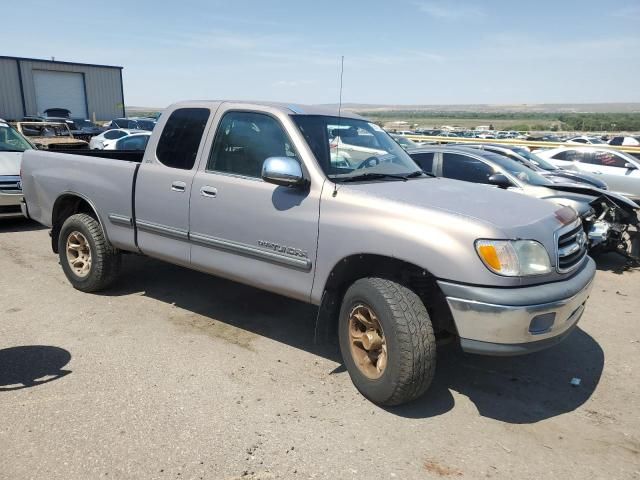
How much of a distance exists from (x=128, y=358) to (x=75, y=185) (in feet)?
7.31

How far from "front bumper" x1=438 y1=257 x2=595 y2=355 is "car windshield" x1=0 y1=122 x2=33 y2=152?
29.5 feet

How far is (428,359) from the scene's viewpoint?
334cm

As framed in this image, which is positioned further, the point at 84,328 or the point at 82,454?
the point at 84,328

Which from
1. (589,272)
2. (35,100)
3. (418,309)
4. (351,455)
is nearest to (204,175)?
(418,309)

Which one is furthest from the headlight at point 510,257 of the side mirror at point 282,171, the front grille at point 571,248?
the side mirror at point 282,171

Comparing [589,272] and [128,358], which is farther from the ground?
[589,272]

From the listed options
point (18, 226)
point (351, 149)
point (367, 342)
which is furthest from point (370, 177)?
point (18, 226)

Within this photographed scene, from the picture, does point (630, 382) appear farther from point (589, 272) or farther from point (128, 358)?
point (128, 358)

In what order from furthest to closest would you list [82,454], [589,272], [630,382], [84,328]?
[84,328], [630,382], [589,272], [82,454]

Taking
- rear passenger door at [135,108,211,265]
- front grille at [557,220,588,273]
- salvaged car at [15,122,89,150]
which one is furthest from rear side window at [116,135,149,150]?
front grille at [557,220,588,273]

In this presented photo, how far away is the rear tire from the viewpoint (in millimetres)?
5402

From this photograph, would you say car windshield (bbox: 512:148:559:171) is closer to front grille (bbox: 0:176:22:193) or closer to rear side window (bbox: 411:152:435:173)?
rear side window (bbox: 411:152:435:173)

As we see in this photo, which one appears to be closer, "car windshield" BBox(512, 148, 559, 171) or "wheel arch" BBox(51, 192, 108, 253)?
"wheel arch" BBox(51, 192, 108, 253)

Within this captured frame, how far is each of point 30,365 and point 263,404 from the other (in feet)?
6.07
